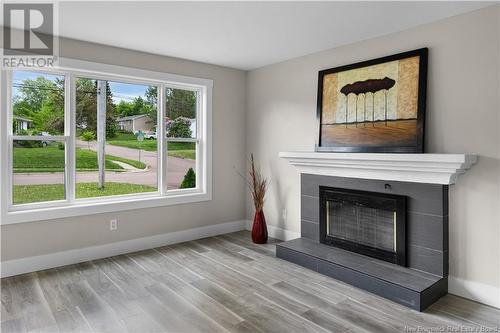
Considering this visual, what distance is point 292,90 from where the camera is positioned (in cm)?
443

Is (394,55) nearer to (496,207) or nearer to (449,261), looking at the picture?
(496,207)

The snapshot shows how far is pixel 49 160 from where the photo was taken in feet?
11.9

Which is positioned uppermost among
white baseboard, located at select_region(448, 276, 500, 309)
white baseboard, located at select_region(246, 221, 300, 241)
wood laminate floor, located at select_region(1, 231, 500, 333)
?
white baseboard, located at select_region(246, 221, 300, 241)

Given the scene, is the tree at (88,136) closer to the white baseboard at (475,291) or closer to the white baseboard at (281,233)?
the white baseboard at (281,233)

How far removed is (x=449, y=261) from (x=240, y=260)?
2.09 m

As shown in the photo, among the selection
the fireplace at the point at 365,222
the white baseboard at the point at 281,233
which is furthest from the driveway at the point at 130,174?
the fireplace at the point at 365,222

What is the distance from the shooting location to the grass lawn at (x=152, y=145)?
13.6 feet

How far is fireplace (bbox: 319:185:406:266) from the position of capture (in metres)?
3.23

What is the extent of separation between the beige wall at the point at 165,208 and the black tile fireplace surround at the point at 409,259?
5.62ft

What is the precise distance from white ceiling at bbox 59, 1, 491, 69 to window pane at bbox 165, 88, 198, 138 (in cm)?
68

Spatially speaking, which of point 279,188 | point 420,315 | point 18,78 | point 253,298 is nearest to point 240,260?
point 253,298

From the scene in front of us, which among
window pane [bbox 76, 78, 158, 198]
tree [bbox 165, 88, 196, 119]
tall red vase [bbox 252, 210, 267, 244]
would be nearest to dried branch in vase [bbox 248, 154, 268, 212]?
tall red vase [bbox 252, 210, 267, 244]

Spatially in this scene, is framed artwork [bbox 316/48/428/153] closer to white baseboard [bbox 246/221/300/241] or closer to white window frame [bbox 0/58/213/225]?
white baseboard [bbox 246/221/300/241]

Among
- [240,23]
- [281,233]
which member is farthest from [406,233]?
[240,23]
